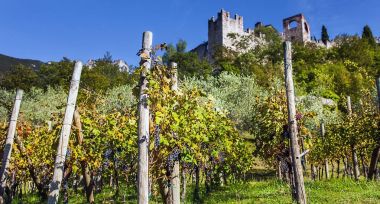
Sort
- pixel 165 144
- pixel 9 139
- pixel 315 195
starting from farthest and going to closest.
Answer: pixel 315 195
pixel 9 139
pixel 165 144

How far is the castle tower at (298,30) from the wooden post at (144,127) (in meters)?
92.6

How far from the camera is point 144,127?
6121mm

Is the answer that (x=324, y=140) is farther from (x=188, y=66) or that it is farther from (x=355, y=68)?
(x=355, y=68)

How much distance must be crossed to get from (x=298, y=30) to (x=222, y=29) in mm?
24618

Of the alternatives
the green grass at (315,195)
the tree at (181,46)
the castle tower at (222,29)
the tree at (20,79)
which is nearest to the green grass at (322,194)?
the green grass at (315,195)

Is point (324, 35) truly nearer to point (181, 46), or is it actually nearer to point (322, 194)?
point (181, 46)

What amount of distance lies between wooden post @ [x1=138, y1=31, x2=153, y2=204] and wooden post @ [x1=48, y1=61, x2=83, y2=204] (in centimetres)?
224

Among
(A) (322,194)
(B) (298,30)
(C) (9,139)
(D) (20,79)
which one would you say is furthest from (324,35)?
(C) (9,139)

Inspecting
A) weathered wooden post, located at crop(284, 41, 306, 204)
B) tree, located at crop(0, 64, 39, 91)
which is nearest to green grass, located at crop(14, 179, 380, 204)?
weathered wooden post, located at crop(284, 41, 306, 204)

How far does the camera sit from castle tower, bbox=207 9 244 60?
82.6 metres

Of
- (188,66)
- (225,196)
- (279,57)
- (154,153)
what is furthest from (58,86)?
(154,153)

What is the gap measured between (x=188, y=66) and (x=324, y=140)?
154ft

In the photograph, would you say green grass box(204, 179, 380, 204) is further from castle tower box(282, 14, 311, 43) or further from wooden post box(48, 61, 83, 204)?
castle tower box(282, 14, 311, 43)

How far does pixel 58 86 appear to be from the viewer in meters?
69.2
